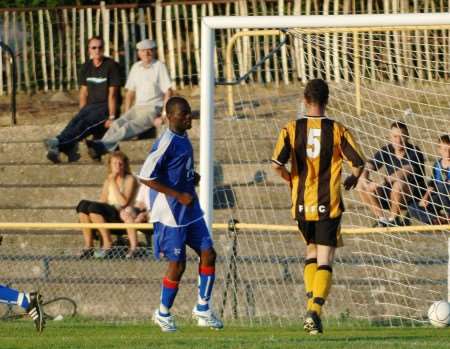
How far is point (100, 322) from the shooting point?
1504 centimetres

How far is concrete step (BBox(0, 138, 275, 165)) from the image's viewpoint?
1725 centimetres

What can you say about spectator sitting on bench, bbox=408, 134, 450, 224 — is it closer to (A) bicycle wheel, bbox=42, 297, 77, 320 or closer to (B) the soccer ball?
(B) the soccer ball

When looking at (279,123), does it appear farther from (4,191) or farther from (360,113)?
(4,191)

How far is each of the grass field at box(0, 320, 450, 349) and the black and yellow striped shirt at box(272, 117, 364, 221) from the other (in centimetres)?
104

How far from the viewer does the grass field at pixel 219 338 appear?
10.6m

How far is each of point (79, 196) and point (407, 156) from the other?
4953 mm

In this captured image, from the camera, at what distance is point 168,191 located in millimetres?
11641

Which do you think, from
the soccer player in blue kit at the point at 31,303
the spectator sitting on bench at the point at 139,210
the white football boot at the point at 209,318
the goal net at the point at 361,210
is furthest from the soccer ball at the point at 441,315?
the spectator sitting on bench at the point at 139,210

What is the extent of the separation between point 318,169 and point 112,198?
5.34 meters

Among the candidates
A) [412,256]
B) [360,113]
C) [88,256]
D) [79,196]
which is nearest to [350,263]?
[412,256]

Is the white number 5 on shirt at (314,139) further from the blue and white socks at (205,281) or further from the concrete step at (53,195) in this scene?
the concrete step at (53,195)

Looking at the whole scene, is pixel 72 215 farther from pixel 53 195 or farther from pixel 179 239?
pixel 179 239

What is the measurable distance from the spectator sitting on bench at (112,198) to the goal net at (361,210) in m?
1.15

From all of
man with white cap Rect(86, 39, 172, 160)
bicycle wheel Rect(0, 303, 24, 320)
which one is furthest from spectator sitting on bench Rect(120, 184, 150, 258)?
man with white cap Rect(86, 39, 172, 160)
